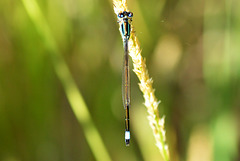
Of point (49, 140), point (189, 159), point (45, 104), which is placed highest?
point (45, 104)

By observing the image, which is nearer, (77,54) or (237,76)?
(237,76)

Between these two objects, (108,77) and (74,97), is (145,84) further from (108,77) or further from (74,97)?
(108,77)

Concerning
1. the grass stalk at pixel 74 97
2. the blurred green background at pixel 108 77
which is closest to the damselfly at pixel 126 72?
the grass stalk at pixel 74 97

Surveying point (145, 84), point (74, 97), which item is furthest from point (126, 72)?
point (145, 84)

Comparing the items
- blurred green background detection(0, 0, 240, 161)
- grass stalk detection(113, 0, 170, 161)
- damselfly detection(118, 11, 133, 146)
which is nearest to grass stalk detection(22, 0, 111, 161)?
blurred green background detection(0, 0, 240, 161)

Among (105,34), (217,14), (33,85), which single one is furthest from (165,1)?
(33,85)

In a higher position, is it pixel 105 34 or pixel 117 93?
pixel 105 34

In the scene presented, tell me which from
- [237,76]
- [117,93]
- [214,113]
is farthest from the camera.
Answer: [117,93]

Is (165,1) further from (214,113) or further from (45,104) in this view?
(45,104)
